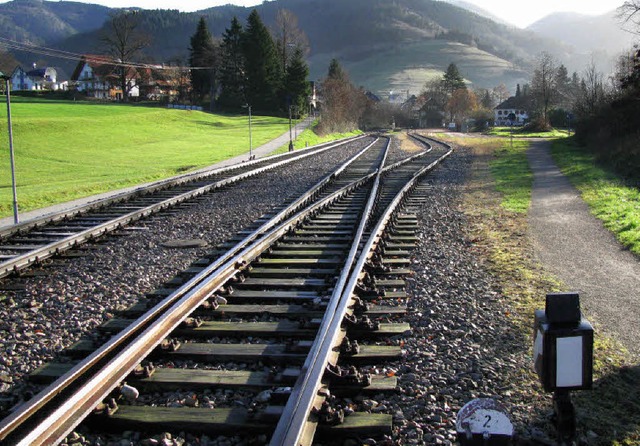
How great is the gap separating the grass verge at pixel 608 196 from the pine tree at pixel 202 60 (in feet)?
235

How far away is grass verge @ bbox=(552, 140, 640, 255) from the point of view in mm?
11625

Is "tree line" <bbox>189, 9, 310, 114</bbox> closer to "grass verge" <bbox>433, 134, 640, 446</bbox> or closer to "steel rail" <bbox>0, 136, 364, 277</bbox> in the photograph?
"steel rail" <bbox>0, 136, 364, 277</bbox>

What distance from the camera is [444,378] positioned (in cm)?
482

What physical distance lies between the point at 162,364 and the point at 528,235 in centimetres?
811

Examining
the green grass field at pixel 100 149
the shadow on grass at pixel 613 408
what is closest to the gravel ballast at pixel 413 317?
the shadow on grass at pixel 613 408

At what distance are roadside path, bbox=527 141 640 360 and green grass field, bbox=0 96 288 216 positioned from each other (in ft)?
38.9

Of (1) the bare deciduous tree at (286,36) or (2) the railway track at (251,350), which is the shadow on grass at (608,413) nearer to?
(2) the railway track at (251,350)

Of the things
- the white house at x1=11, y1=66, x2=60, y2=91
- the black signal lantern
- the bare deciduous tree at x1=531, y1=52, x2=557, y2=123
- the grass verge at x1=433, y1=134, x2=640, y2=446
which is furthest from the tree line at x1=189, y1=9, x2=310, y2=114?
the black signal lantern

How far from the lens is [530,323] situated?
6.14 metres

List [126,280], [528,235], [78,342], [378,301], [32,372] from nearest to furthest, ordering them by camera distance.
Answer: [32,372], [78,342], [378,301], [126,280], [528,235]

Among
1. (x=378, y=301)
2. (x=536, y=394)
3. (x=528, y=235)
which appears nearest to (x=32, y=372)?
(x=378, y=301)

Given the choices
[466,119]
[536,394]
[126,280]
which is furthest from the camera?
[466,119]

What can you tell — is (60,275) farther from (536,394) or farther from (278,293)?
(536,394)

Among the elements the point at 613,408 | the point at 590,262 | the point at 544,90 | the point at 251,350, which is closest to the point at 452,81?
the point at 544,90
